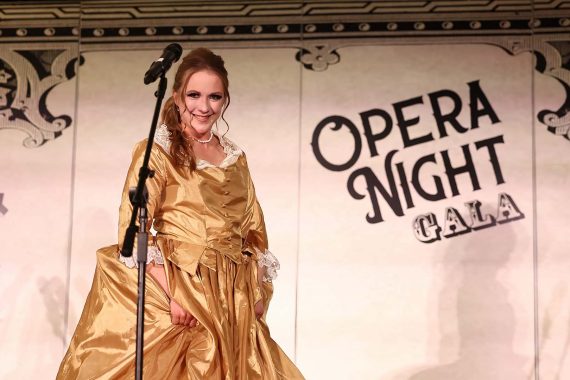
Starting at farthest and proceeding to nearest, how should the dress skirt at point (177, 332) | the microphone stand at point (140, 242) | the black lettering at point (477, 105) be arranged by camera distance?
1. the black lettering at point (477, 105)
2. the dress skirt at point (177, 332)
3. the microphone stand at point (140, 242)

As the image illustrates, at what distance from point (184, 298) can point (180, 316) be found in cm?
6

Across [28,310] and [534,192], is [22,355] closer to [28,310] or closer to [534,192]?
[28,310]

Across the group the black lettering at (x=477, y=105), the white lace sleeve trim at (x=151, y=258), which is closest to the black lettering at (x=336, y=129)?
the black lettering at (x=477, y=105)

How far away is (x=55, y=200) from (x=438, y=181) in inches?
77.9

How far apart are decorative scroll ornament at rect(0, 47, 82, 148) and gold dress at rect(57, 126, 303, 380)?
220cm

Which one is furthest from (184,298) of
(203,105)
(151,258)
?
(203,105)

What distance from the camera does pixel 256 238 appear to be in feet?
10.8

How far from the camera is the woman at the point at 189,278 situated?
2932 millimetres

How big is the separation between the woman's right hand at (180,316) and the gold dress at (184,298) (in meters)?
0.02

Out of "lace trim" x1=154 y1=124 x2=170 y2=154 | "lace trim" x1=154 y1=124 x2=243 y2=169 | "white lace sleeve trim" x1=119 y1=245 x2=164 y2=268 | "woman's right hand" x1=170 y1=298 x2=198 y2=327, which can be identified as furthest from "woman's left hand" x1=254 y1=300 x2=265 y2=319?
"lace trim" x1=154 y1=124 x2=170 y2=154

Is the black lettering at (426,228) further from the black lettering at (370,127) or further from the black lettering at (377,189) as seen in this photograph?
the black lettering at (370,127)

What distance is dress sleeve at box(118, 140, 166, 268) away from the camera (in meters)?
2.96

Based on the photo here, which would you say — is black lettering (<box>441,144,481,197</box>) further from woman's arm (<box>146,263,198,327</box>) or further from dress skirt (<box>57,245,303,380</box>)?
woman's arm (<box>146,263,198,327</box>)

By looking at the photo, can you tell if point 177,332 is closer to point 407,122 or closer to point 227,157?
point 227,157
